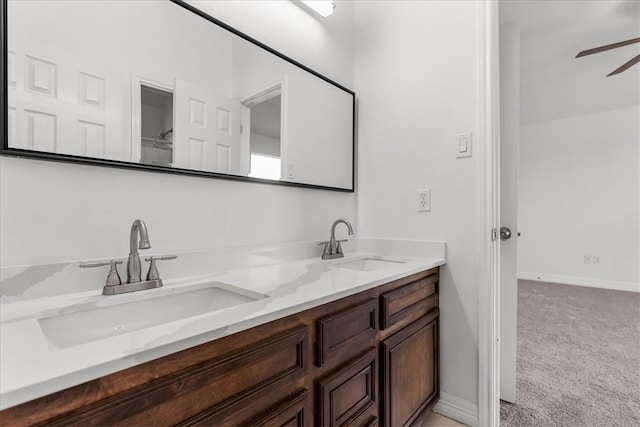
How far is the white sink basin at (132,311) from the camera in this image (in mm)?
759

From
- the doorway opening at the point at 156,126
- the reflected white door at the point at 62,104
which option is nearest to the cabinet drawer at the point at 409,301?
the doorway opening at the point at 156,126

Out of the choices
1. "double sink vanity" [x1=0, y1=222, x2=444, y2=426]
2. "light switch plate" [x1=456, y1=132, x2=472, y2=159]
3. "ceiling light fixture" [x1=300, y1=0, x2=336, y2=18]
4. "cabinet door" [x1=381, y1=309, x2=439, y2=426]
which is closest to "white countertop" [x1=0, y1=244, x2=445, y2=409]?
"double sink vanity" [x1=0, y1=222, x2=444, y2=426]

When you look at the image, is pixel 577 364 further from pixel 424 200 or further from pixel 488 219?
pixel 424 200

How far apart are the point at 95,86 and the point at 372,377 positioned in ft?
4.30

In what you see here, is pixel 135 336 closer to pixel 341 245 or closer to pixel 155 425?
pixel 155 425

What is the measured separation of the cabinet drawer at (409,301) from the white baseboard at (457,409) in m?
0.46

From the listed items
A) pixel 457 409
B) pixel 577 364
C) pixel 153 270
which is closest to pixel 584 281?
pixel 577 364

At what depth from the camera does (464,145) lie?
1552 millimetres

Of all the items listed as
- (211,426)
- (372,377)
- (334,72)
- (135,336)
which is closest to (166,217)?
(135,336)

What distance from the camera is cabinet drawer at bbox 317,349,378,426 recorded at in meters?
0.89

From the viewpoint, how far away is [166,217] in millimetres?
1142

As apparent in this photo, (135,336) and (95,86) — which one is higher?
(95,86)

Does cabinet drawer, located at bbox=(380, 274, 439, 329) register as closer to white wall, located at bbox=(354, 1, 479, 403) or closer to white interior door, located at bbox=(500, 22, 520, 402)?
white wall, located at bbox=(354, 1, 479, 403)

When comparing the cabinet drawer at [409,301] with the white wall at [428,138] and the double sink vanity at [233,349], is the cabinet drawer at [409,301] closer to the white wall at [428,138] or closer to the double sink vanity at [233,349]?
the double sink vanity at [233,349]
